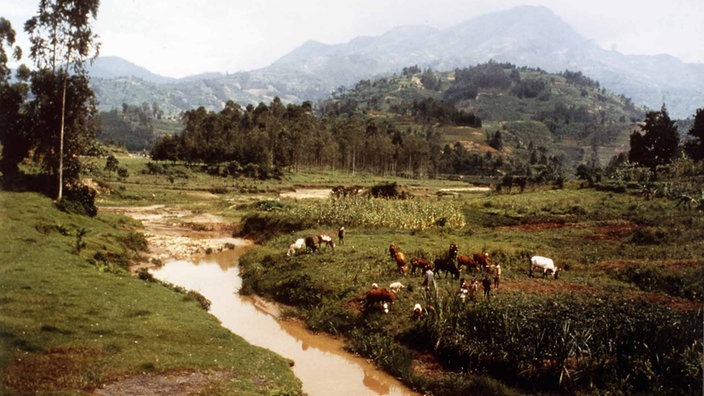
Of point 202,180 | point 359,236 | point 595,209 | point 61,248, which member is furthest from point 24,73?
point 202,180

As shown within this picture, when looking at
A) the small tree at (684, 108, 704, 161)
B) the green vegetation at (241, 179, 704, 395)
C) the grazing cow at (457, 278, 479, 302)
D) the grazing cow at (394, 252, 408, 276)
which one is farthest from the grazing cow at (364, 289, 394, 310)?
the small tree at (684, 108, 704, 161)

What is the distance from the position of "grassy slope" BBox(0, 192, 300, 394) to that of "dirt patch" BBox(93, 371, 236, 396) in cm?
30

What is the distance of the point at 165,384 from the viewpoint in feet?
51.1

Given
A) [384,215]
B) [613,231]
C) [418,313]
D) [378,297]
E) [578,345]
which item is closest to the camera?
[578,345]

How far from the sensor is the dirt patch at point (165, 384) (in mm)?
14664

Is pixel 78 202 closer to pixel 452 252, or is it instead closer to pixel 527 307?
pixel 452 252

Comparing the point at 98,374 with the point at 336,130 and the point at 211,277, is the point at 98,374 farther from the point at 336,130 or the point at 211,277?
the point at 336,130

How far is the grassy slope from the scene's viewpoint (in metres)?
15.0

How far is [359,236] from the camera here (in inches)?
1533

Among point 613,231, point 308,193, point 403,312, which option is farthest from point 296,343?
point 308,193

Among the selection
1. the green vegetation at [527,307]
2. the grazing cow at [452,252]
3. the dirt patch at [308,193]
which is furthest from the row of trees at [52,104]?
the dirt patch at [308,193]

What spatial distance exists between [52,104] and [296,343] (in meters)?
33.5

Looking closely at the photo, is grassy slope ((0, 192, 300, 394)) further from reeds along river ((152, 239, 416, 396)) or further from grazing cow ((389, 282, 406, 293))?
grazing cow ((389, 282, 406, 293))

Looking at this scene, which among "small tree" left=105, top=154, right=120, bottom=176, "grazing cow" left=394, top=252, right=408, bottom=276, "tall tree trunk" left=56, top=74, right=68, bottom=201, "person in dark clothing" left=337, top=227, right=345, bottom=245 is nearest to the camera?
"grazing cow" left=394, top=252, right=408, bottom=276
